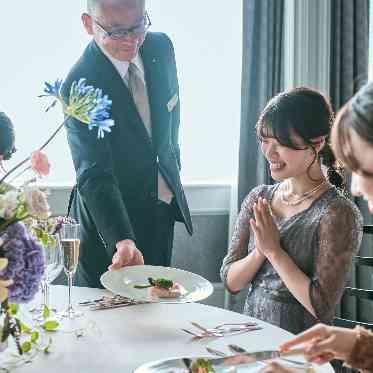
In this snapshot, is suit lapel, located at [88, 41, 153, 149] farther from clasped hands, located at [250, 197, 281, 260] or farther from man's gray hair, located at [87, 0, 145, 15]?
clasped hands, located at [250, 197, 281, 260]

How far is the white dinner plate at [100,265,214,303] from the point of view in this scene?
164 cm

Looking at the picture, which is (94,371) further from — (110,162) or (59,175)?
(59,175)

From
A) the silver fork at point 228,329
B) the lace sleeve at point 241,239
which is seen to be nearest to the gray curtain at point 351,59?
the lace sleeve at point 241,239

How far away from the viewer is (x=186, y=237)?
3.74 m

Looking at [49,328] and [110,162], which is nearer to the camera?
[49,328]

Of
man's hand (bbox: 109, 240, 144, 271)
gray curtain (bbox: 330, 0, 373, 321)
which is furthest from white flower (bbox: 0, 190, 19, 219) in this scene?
gray curtain (bbox: 330, 0, 373, 321)

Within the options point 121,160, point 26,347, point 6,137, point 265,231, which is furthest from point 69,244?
point 6,137

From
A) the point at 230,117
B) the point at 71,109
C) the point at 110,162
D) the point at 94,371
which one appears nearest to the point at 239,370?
the point at 94,371

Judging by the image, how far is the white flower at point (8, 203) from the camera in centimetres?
107

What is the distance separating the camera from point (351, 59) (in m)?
3.58

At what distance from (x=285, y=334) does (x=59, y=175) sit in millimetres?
2237

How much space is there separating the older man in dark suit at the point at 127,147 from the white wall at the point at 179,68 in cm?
100

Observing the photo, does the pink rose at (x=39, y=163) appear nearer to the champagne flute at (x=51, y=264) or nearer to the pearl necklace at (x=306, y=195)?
the champagne flute at (x=51, y=264)

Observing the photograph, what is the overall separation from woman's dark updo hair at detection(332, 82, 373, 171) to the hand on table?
12.6 inches
